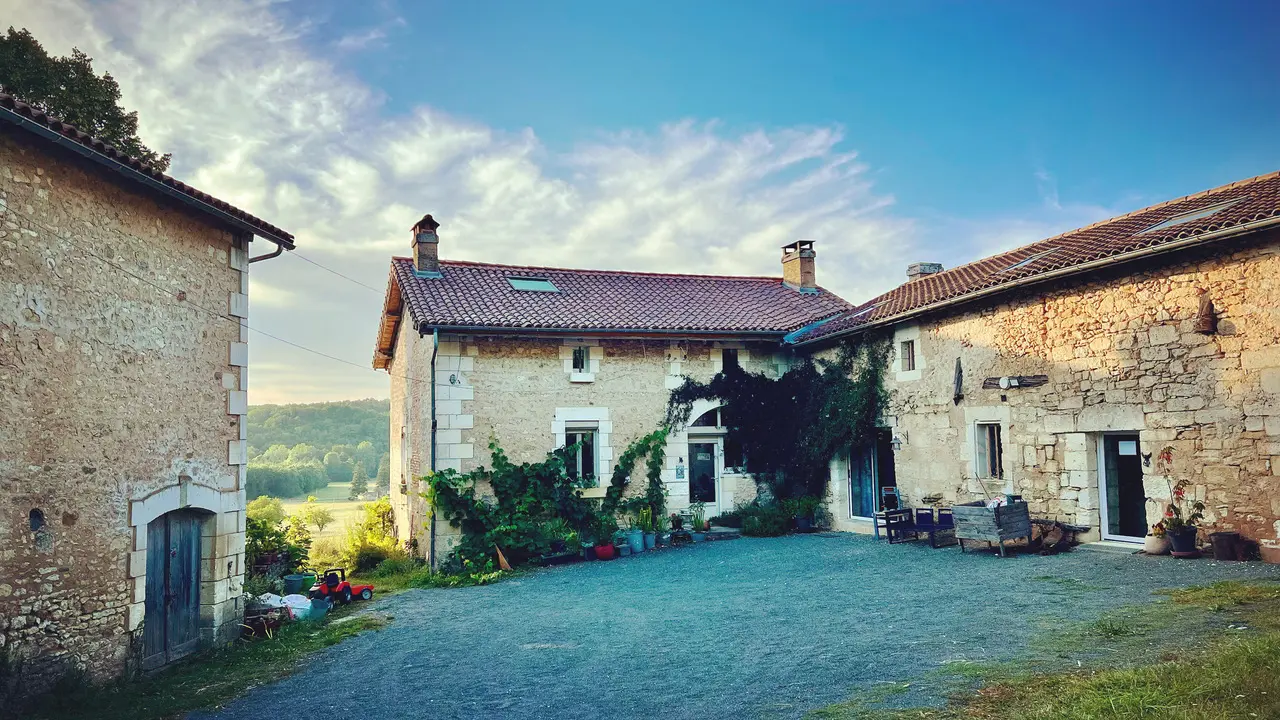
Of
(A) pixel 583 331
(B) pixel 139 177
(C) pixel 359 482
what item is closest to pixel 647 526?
(A) pixel 583 331

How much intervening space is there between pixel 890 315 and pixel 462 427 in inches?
290

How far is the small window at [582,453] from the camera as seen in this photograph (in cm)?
1441

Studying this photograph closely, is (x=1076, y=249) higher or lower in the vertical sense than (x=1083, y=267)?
higher

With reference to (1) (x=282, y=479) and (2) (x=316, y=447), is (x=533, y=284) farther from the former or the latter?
(2) (x=316, y=447)

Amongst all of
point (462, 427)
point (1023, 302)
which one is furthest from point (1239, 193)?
point (462, 427)

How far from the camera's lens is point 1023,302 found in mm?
11367

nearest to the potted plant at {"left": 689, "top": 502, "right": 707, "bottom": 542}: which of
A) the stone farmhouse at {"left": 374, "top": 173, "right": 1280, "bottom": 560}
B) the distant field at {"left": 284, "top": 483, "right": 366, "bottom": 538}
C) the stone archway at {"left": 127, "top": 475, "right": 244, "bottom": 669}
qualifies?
the stone farmhouse at {"left": 374, "top": 173, "right": 1280, "bottom": 560}

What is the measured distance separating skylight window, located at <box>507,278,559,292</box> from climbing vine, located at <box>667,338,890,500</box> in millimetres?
3424

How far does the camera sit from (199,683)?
23.6ft

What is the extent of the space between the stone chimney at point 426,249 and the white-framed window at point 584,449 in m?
4.23

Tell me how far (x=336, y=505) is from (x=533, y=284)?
54.3 ft

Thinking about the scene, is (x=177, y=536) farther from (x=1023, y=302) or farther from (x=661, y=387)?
(x=1023, y=302)

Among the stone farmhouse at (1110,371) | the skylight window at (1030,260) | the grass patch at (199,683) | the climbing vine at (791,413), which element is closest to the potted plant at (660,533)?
the climbing vine at (791,413)

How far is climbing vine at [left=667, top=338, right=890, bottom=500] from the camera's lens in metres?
14.7
